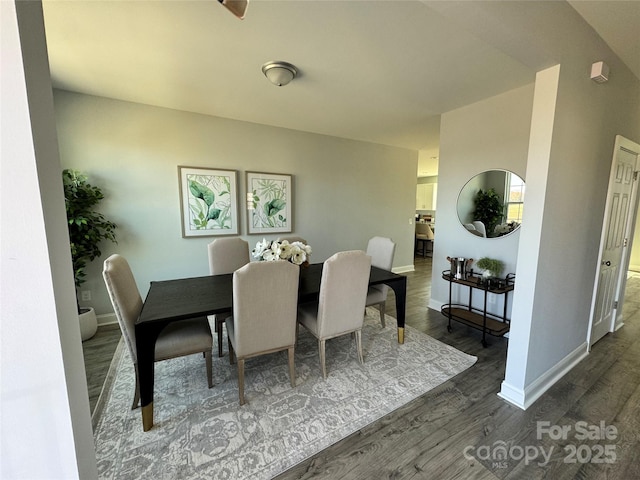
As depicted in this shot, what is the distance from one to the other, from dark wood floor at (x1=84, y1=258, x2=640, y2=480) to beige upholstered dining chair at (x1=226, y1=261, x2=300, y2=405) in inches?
28.9

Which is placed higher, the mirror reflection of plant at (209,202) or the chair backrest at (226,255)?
the mirror reflection of plant at (209,202)

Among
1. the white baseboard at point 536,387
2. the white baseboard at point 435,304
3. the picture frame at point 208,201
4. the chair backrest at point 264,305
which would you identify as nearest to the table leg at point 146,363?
the chair backrest at point 264,305

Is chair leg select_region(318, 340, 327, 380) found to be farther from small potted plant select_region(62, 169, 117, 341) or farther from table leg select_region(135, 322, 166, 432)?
small potted plant select_region(62, 169, 117, 341)

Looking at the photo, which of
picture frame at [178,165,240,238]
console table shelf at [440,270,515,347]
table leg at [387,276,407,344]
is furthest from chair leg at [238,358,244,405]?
console table shelf at [440,270,515,347]

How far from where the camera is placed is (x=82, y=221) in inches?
99.3

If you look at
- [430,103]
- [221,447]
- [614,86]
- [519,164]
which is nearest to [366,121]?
[430,103]

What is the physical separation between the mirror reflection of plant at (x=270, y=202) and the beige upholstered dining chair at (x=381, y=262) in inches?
60.1

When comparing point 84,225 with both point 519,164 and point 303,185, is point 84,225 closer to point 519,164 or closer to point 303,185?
point 303,185

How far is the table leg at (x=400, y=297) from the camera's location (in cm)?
258

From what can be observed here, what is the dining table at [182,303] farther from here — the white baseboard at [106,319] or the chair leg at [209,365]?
the white baseboard at [106,319]

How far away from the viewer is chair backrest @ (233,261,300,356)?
1.69m

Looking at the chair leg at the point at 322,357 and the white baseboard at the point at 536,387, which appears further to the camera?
the chair leg at the point at 322,357

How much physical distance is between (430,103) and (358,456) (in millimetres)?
3299

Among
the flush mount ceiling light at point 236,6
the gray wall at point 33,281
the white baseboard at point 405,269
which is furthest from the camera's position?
the white baseboard at point 405,269
